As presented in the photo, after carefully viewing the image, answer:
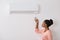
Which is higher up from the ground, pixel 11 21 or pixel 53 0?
pixel 53 0

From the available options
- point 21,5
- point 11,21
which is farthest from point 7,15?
point 21,5

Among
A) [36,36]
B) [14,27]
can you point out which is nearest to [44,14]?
[36,36]

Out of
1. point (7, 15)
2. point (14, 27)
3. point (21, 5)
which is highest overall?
point (21, 5)

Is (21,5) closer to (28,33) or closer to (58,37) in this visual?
(28,33)

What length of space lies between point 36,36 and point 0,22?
494 mm

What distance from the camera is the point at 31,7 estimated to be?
1.85 meters

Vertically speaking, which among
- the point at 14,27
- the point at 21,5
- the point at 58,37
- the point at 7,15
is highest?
the point at 21,5

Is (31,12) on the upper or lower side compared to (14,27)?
upper

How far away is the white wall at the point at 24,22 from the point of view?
6.20 ft

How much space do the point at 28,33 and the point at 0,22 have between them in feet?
1.26

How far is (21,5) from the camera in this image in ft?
6.17

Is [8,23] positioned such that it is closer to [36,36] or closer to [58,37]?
[36,36]

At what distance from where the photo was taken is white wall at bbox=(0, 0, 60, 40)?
6.20 ft

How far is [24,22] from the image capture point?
1.91 m
